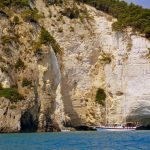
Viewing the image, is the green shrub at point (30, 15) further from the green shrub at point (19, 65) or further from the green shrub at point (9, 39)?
the green shrub at point (19, 65)

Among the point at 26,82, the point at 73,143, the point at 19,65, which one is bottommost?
the point at 73,143

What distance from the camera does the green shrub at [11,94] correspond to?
60.1 m

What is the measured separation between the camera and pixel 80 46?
250 ft

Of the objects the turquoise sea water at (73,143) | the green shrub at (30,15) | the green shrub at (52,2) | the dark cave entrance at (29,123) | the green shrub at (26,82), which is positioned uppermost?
the green shrub at (52,2)

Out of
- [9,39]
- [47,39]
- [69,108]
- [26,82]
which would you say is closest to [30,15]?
[47,39]

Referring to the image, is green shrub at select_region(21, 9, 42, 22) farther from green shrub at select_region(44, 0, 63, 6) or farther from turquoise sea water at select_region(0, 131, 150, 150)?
turquoise sea water at select_region(0, 131, 150, 150)

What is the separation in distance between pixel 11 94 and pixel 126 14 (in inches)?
1064

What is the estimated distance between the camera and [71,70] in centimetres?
7425

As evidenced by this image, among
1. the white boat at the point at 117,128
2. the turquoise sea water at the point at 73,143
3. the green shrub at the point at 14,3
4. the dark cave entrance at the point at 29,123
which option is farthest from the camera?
the green shrub at the point at 14,3

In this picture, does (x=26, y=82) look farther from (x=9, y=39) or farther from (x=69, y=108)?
(x=69, y=108)

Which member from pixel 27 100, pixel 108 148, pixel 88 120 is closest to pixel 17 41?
pixel 27 100

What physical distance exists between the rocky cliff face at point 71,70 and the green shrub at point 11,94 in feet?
0.38

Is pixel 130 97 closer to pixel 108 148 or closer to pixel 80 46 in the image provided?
pixel 80 46

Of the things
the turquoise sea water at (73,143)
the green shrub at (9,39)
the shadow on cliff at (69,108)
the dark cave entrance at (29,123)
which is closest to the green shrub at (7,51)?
the green shrub at (9,39)
